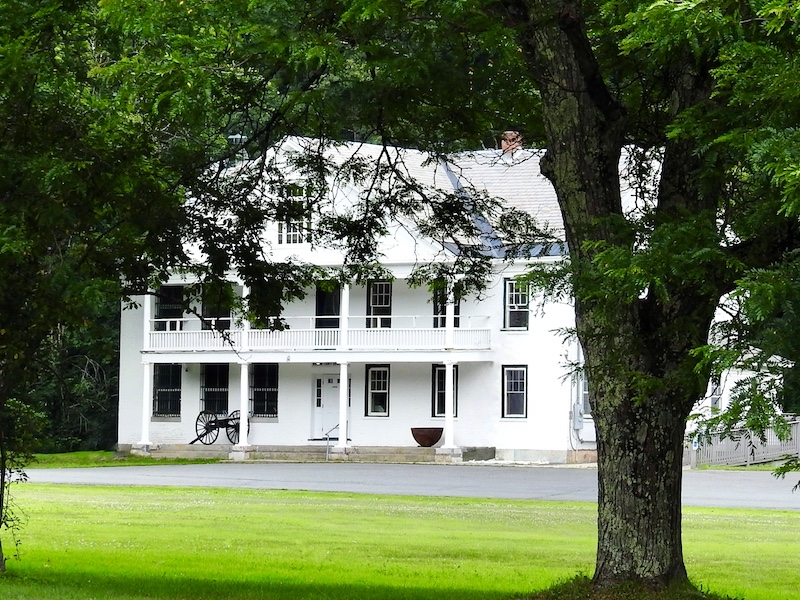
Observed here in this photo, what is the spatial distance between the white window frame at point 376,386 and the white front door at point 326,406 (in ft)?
4.09

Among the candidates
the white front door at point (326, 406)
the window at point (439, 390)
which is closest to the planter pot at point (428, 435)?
the window at point (439, 390)

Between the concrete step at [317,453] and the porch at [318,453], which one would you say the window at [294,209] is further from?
the concrete step at [317,453]

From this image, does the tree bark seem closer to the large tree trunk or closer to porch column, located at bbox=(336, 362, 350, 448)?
the large tree trunk

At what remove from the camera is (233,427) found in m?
40.5

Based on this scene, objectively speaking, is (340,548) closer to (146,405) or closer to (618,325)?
(618,325)

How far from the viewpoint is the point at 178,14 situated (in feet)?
31.6

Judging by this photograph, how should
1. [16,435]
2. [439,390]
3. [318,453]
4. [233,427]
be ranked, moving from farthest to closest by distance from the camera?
1. [233,427]
2. [439,390]
3. [318,453]
4. [16,435]

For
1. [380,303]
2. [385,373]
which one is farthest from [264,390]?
[380,303]

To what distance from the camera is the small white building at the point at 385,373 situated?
122 feet

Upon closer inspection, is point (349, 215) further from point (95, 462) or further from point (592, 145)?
point (95, 462)

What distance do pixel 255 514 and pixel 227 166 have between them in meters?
8.28

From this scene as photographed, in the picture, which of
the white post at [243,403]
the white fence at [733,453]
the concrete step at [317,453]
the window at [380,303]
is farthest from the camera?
the window at [380,303]

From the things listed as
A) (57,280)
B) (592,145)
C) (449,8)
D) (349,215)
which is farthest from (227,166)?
(449,8)

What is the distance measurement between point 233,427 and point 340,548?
2517 centimetres
